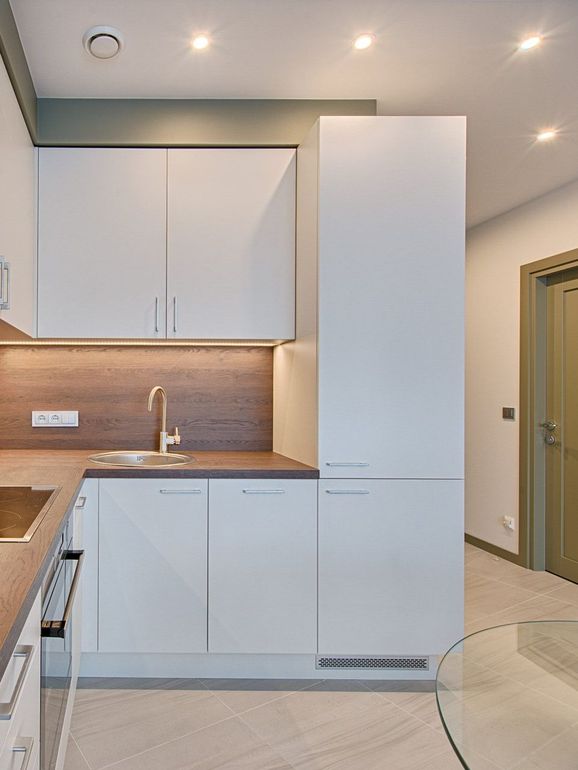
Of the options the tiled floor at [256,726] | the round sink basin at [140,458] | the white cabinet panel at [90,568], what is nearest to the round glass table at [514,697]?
the tiled floor at [256,726]

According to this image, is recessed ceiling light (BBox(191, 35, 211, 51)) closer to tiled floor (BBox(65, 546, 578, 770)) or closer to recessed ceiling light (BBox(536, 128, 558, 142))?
recessed ceiling light (BBox(536, 128, 558, 142))

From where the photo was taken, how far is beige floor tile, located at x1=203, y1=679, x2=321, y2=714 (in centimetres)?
202

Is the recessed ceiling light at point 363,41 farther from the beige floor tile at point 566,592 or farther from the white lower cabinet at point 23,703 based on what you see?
the beige floor tile at point 566,592

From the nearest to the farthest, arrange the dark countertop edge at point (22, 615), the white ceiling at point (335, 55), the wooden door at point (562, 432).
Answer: the dark countertop edge at point (22, 615)
the white ceiling at point (335, 55)
the wooden door at point (562, 432)

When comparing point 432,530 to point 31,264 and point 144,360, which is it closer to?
point 144,360

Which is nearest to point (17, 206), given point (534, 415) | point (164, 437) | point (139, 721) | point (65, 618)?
point (164, 437)

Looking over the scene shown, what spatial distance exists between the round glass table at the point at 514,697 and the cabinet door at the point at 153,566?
1.13 m

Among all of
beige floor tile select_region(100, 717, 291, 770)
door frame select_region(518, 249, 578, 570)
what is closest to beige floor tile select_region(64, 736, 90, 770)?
beige floor tile select_region(100, 717, 291, 770)

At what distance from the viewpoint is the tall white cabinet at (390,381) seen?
2119 millimetres

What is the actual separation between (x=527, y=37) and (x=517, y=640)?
2.08 meters

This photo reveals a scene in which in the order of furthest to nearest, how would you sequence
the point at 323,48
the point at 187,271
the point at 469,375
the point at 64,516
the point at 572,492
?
the point at 469,375
the point at 572,492
the point at 187,271
the point at 323,48
the point at 64,516

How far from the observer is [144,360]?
2734 millimetres

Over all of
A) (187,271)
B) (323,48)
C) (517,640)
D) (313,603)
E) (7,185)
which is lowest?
(313,603)

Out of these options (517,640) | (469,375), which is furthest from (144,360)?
(469,375)
